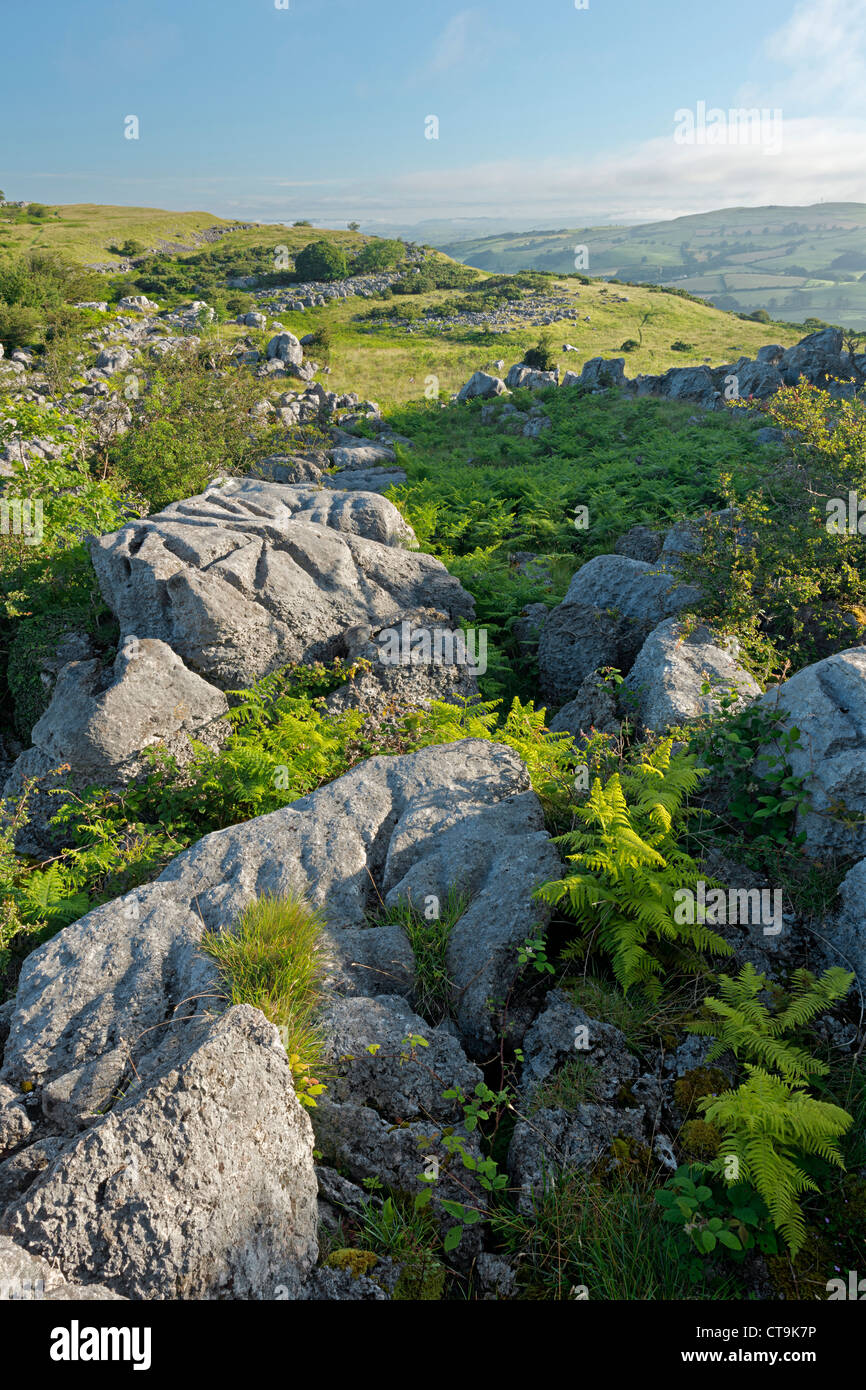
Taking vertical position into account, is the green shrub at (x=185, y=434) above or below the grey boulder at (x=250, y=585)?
above

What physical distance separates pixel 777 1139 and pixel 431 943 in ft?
8.49

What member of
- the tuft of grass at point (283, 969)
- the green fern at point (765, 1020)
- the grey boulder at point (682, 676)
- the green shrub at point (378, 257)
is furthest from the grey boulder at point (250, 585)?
the green shrub at point (378, 257)

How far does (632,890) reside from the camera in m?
5.32

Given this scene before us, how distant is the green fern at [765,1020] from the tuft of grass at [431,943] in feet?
5.87

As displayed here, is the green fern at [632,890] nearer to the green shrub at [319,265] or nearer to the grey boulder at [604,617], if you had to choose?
the grey boulder at [604,617]

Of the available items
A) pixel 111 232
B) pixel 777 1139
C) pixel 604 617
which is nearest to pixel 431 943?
pixel 777 1139

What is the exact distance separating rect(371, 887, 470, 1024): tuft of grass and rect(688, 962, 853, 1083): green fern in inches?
70.5

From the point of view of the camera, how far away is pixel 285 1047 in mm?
4457

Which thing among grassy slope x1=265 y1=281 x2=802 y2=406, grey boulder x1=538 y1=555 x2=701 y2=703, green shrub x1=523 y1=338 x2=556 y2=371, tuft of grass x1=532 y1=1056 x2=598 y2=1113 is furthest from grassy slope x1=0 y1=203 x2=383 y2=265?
tuft of grass x1=532 y1=1056 x2=598 y2=1113

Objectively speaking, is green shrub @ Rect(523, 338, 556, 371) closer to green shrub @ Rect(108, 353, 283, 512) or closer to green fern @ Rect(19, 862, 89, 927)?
green shrub @ Rect(108, 353, 283, 512)

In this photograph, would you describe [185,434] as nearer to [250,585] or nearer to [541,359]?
[250,585]

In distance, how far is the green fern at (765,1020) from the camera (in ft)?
14.8

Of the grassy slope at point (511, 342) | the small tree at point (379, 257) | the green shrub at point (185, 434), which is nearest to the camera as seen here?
the green shrub at point (185, 434)

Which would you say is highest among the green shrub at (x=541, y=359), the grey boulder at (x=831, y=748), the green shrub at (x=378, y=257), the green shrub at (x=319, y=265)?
the green shrub at (x=378, y=257)
